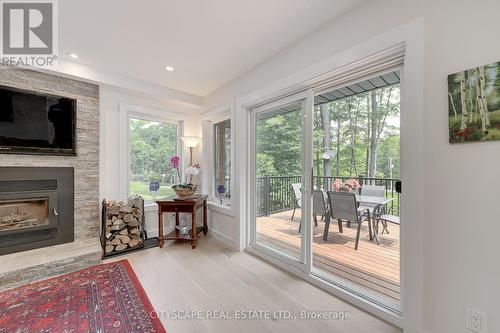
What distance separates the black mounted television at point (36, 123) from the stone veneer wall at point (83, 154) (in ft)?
0.26

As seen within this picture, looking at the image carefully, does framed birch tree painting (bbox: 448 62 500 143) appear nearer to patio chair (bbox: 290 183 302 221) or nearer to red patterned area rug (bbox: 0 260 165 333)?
patio chair (bbox: 290 183 302 221)

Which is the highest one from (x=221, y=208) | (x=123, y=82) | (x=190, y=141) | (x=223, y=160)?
(x=123, y=82)

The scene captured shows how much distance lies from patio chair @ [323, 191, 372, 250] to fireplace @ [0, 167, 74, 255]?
12.0 ft

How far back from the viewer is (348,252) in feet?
9.20

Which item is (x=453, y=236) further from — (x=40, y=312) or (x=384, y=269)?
(x=40, y=312)

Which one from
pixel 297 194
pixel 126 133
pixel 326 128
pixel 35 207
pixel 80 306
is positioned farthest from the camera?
pixel 326 128

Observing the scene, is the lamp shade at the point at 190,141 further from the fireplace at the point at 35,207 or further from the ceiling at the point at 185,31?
the fireplace at the point at 35,207

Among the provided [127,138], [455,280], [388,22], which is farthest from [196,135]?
[455,280]

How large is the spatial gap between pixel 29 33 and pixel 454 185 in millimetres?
3791

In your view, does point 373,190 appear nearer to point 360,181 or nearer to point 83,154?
point 360,181

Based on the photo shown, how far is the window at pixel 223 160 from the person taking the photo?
139 inches

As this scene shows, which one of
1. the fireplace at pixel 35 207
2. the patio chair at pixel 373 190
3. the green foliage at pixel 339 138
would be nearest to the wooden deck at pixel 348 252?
the patio chair at pixel 373 190

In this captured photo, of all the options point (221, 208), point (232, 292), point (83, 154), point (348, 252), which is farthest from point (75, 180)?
point (348, 252)

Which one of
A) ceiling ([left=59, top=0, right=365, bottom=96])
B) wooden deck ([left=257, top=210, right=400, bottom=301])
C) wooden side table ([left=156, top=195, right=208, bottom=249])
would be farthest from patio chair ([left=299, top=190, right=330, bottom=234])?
ceiling ([left=59, top=0, right=365, bottom=96])
